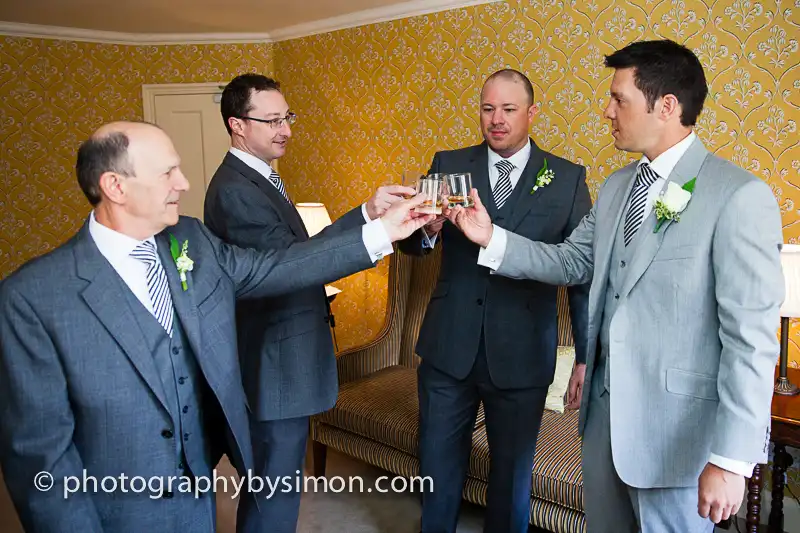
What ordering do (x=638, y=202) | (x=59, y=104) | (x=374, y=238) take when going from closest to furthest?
(x=638, y=202)
(x=374, y=238)
(x=59, y=104)

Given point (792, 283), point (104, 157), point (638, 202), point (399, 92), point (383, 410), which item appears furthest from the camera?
point (399, 92)

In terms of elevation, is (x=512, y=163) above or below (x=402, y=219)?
above

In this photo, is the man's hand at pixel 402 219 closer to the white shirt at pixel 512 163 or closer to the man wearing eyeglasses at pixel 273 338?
the man wearing eyeglasses at pixel 273 338

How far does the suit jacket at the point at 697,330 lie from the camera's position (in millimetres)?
1548

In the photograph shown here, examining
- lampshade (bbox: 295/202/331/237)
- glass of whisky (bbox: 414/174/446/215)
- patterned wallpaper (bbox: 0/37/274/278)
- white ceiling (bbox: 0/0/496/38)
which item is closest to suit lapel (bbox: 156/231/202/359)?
glass of whisky (bbox: 414/174/446/215)

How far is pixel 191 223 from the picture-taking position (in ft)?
6.44

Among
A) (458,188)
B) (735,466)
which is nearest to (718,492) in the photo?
(735,466)

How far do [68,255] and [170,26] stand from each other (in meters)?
4.38

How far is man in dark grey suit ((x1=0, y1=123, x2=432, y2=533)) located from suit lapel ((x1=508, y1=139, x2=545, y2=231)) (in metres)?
1.13

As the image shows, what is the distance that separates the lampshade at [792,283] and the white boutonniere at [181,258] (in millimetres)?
2286

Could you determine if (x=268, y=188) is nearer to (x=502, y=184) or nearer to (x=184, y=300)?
(x=184, y=300)

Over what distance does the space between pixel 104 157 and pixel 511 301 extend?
1.46 metres

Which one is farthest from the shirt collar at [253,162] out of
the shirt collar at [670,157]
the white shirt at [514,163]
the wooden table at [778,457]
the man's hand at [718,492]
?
the wooden table at [778,457]

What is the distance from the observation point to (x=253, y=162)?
2469 millimetres
